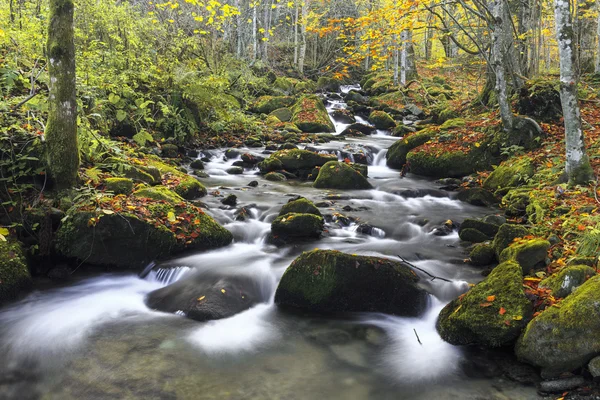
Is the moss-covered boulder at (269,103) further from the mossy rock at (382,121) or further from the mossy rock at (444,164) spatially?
the mossy rock at (444,164)

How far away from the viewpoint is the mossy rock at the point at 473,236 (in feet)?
24.4

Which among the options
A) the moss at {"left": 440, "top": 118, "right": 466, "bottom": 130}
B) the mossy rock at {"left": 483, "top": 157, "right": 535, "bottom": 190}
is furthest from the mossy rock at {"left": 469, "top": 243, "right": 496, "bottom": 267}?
the moss at {"left": 440, "top": 118, "right": 466, "bottom": 130}

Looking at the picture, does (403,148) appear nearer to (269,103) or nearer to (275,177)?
(275,177)

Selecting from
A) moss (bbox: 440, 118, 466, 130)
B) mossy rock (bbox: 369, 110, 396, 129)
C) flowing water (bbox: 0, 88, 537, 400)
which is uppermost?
mossy rock (bbox: 369, 110, 396, 129)

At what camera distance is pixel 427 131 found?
13.6 meters

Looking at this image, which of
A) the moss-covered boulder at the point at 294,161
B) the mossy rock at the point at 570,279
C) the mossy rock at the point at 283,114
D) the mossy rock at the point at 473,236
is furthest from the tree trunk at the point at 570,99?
the mossy rock at the point at 283,114

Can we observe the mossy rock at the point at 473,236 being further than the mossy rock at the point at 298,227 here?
No

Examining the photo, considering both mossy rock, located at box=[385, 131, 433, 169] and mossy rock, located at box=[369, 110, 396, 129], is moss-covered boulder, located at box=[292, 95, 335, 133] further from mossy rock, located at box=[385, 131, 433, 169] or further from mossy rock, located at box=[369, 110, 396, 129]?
mossy rock, located at box=[385, 131, 433, 169]

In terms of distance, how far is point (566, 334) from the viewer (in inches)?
152

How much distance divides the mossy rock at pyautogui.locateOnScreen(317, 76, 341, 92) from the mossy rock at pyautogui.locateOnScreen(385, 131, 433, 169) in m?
16.1

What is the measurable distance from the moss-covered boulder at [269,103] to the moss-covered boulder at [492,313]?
18.0 metres

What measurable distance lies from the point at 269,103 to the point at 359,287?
1769cm

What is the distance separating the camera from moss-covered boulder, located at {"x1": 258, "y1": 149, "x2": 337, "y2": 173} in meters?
13.0

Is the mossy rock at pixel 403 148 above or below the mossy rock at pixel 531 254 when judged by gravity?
above
